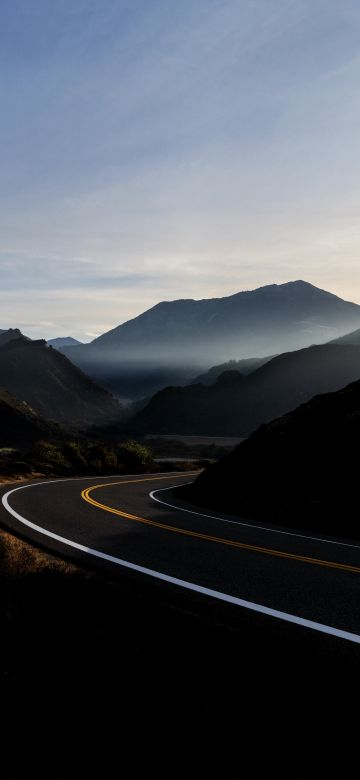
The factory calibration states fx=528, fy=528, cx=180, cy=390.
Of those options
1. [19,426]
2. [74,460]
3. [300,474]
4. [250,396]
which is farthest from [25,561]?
[250,396]

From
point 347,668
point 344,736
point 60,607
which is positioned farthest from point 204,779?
point 60,607

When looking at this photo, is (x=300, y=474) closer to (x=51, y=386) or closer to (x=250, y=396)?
(x=250, y=396)

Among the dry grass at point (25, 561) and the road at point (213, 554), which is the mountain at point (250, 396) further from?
the dry grass at point (25, 561)

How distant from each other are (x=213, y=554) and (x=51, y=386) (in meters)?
168

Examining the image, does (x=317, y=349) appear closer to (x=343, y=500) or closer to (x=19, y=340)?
(x=19, y=340)

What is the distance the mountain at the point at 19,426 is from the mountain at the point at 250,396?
45809 mm

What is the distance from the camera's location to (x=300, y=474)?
1705cm

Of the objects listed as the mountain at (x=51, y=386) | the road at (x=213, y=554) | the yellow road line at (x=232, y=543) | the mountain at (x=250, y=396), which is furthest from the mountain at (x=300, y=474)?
the mountain at (x=51, y=386)

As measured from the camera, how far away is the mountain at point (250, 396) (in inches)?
4929

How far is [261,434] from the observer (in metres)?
22.9

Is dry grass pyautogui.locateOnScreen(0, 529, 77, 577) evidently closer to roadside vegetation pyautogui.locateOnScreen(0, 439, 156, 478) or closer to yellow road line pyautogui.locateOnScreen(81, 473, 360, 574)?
yellow road line pyautogui.locateOnScreen(81, 473, 360, 574)

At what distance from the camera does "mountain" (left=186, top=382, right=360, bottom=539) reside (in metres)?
14.5

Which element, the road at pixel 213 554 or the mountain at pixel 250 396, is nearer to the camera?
the road at pixel 213 554

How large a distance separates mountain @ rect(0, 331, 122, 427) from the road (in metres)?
138
